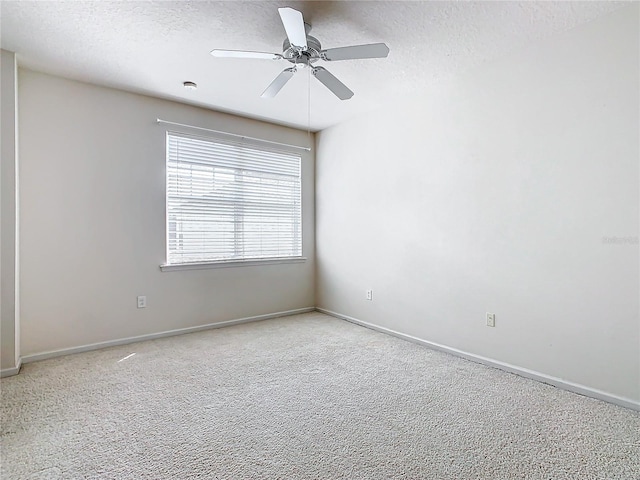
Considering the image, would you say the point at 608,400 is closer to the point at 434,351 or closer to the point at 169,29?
the point at 434,351

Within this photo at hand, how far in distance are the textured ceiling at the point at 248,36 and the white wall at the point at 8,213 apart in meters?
0.26

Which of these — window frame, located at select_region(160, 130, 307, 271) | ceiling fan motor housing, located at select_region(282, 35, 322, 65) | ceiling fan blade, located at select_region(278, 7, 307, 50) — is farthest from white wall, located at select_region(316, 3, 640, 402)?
ceiling fan blade, located at select_region(278, 7, 307, 50)

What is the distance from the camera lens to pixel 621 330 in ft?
7.00

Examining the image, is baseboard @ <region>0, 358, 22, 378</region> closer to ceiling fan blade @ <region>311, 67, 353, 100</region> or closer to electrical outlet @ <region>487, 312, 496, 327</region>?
ceiling fan blade @ <region>311, 67, 353, 100</region>

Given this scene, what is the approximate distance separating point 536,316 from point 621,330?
488mm

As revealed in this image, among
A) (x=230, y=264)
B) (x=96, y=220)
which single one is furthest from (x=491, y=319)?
(x=96, y=220)

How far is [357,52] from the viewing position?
2.09 m

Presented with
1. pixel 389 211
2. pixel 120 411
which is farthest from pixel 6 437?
pixel 389 211

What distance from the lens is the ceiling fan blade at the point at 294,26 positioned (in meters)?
1.73

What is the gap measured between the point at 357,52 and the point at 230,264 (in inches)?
107

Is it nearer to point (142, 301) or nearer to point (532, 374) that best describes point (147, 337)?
point (142, 301)

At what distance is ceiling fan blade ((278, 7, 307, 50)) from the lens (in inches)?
68.3

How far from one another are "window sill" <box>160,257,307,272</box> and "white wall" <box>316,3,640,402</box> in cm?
109

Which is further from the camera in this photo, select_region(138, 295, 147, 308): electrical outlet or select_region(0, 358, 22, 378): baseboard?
select_region(138, 295, 147, 308): electrical outlet
